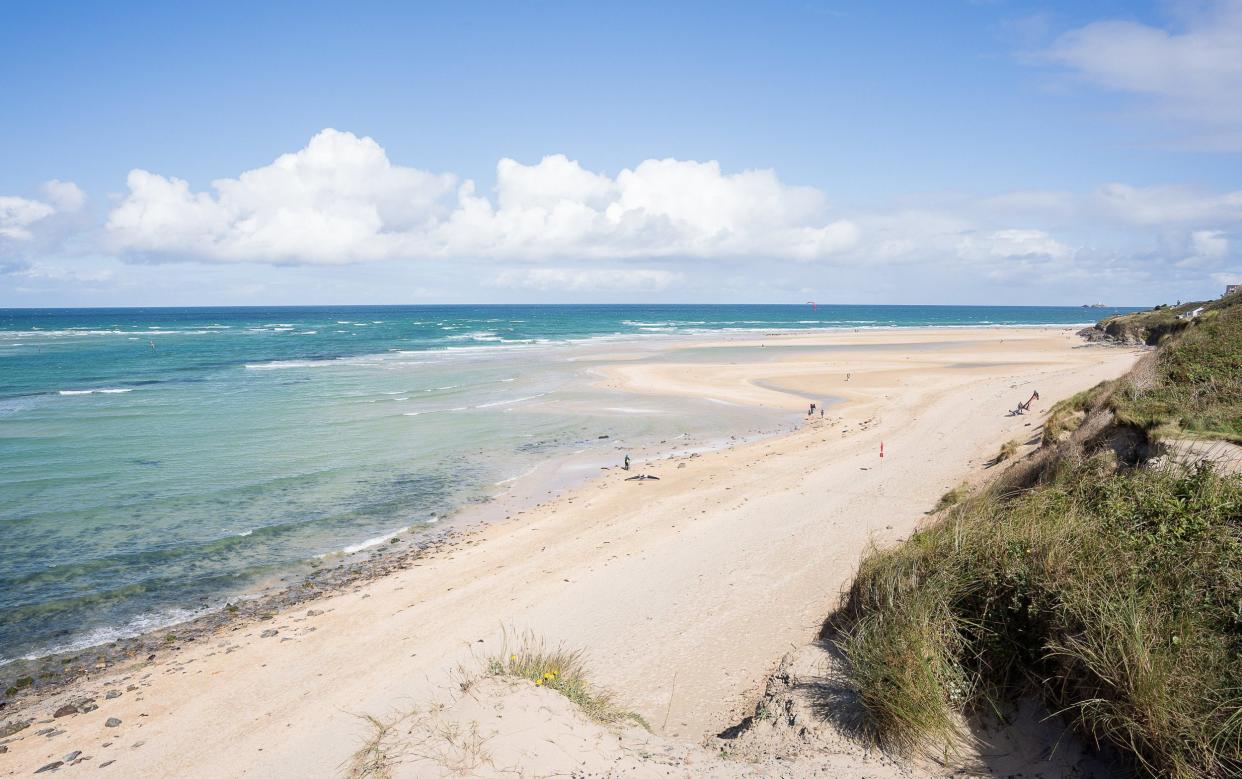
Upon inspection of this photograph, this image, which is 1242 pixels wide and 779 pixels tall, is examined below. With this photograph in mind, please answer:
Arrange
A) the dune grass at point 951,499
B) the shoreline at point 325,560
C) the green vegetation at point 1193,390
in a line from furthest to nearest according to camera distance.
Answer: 1. the dune grass at point 951,499
2. the shoreline at point 325,560
3. the green vegetation at point 1193,390

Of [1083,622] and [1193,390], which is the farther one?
[1193,390]

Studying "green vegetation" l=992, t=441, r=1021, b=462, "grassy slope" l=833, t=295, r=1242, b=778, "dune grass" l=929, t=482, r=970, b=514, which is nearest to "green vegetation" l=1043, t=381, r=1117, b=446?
"green vegetation" l=992, t=441, r=1021, b=462

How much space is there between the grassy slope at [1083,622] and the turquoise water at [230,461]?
44.7ft

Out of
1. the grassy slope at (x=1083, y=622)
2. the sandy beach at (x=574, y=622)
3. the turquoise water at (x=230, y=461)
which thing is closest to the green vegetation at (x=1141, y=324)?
the sandy beach at (x=574, y=622)

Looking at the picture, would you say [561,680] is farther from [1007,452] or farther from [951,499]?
[1007,452]

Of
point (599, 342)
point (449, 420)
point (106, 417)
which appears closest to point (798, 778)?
point (449, 420)

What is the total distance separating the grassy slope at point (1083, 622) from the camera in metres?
4.59

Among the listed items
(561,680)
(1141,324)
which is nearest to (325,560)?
(561,680)

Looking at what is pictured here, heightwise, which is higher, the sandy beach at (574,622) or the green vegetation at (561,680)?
the green vegetation at (561,680)

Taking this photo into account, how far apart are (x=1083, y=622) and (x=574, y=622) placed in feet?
24.8

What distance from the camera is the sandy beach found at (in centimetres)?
859

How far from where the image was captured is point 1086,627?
520 cm

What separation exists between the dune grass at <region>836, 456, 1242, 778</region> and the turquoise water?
1363 centimetres

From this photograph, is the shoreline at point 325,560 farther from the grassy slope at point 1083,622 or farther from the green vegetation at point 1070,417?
the grassy slope at point 1083,622
